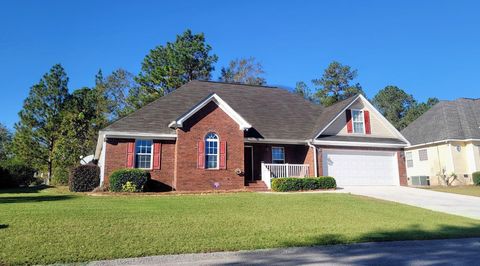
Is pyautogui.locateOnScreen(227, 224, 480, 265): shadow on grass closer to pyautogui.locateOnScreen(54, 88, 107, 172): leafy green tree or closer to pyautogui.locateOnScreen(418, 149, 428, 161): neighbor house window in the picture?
pyautogui.locateOnScreen(418, 149, 428, 161): neighbor house window

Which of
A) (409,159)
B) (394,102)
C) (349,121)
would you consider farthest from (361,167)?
(394,102)

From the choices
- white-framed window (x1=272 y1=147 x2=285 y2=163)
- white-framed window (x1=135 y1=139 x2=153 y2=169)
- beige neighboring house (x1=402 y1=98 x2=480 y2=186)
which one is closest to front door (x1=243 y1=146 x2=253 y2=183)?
white-framed window (x1=272 y1=147 x2=285 y2=163)

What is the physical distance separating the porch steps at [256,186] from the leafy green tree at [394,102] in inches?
2313

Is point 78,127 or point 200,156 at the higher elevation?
point 78,127

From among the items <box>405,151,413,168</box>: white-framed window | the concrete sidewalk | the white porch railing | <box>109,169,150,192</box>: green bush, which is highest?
<box>405,151,413,168</box>: white-framed window

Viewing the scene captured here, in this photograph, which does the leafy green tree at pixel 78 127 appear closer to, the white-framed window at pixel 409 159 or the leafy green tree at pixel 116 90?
the leafy green tree at pixel 116 90

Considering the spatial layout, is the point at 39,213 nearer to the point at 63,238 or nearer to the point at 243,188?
the point at 63,238

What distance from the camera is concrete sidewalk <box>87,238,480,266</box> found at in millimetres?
6820

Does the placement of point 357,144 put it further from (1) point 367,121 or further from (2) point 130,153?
(2) point 130,153

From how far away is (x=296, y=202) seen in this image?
46.5 ft

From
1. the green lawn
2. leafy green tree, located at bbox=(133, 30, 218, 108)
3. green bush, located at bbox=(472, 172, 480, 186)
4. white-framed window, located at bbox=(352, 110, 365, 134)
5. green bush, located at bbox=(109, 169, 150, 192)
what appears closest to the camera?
the green lawn

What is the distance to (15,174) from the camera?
31.8 meters

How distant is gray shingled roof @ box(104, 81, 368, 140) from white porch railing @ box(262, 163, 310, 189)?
1.83 metres

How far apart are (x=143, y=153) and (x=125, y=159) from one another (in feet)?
3.30
